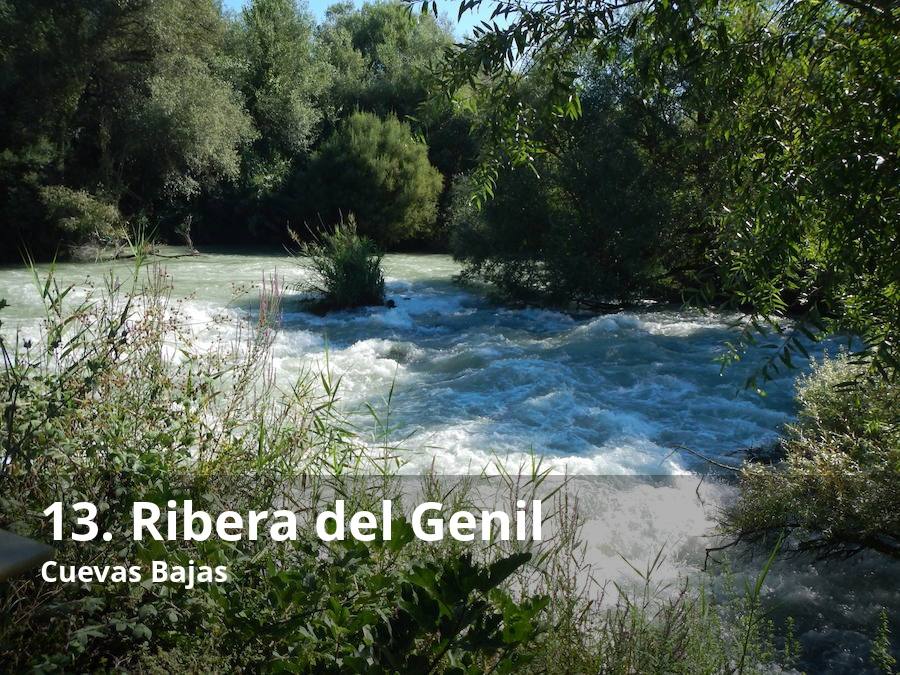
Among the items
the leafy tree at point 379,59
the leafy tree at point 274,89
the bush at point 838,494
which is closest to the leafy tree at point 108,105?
the leafy tree at point 274,89

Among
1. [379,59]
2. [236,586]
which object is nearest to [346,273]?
[236,586]

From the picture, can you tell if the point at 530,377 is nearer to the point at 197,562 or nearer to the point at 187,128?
the point at 197,562

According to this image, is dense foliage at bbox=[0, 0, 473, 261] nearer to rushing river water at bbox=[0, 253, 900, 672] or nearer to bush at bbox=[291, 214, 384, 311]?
bush at bbox=[291, 214, 384, 311]

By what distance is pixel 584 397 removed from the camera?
29.0 ft

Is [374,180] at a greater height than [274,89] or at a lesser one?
lesser

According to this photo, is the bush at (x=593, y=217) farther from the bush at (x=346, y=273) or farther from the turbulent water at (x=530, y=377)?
the bush at (x=346, y=273)

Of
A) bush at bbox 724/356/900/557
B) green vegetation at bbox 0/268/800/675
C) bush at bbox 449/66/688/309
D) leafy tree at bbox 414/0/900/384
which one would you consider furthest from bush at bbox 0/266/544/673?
bush at bbox 449/66/688/309

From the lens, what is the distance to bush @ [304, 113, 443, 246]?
903 inches

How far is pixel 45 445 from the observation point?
9.60 feet

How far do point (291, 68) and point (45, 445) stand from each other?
24.3m

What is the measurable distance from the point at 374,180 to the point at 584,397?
1530 centimetres

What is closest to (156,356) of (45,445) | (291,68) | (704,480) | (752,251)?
(45,445)

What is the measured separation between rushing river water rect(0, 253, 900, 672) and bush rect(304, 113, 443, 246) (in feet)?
26.9

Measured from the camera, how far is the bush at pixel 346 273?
44.4 feet
